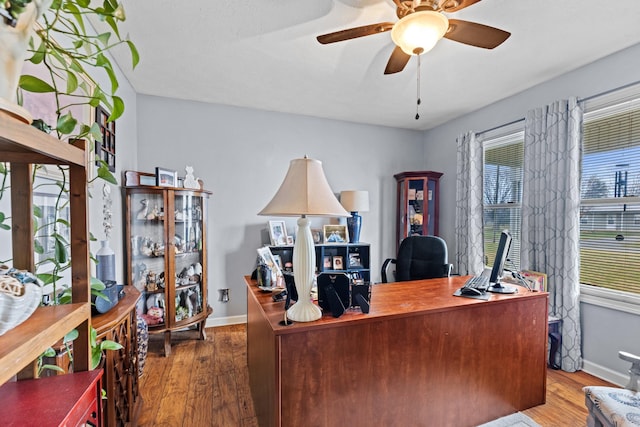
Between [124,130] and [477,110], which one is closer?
[124,130]

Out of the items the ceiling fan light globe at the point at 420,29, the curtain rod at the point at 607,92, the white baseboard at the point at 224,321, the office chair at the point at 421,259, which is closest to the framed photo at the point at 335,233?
the office chair at the point at 421,259

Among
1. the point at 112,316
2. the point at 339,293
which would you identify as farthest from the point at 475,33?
the point at 112,316

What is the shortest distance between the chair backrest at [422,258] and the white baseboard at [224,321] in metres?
1.90

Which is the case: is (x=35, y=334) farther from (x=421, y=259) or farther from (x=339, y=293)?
(x=421, y=259)

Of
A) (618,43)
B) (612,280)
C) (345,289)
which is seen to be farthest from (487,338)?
(618,43)

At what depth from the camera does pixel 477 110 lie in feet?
11.3

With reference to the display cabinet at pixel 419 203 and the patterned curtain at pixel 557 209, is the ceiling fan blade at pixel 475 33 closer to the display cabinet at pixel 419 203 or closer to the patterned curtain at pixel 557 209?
the patterned curtain at pixel 557 209

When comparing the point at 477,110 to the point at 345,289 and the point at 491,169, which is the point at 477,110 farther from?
the point at 345,289

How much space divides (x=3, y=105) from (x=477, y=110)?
396 cm

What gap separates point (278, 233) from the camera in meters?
3.43

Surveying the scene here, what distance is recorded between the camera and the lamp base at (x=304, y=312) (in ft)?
4.37

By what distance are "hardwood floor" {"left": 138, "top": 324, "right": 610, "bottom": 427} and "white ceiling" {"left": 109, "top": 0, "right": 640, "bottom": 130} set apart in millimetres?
2545

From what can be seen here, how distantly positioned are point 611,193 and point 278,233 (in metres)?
3.07

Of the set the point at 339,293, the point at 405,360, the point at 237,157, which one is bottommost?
the point at 405,360
